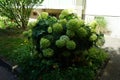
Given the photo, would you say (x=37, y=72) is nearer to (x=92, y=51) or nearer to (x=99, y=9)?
(x=92, y=51)

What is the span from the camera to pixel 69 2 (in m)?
12.6

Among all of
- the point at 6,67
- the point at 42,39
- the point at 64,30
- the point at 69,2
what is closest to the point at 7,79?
the point at 6,67

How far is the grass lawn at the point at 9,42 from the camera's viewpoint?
7.17 meters

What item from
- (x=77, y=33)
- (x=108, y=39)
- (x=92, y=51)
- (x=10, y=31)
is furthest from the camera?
(x=10, y=31)

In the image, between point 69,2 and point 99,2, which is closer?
point 99,2

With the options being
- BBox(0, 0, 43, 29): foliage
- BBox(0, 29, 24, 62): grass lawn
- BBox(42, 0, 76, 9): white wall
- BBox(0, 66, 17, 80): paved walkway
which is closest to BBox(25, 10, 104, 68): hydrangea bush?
BBox(0, 66, 17, 80): paved walkway

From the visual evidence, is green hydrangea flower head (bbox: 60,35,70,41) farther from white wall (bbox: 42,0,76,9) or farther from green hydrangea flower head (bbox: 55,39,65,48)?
white wall (bbox: 42,0,76,9)

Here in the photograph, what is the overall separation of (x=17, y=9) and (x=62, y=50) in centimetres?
507

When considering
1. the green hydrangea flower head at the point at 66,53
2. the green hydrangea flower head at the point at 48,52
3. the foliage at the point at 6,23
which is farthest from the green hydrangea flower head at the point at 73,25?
the foliage at the point at 6,23

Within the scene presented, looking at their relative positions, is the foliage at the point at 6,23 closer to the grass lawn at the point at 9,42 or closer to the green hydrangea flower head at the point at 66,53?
the grass lawn at the point at 9,42

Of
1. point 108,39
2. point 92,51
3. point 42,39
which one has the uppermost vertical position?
point 42,39

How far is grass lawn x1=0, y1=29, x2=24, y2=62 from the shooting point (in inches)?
282

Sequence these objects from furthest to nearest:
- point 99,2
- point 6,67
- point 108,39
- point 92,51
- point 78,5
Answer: point 78,5, point 99,2, point 108,39, point 6,67, point 92,51

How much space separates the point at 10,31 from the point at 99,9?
435cm
